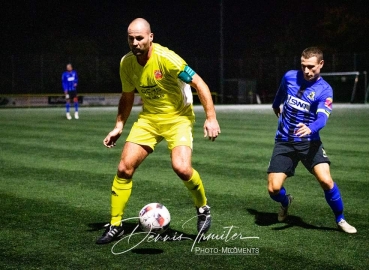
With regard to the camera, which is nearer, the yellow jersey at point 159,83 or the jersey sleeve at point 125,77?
the yellow jersey at point 159,83

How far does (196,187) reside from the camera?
20.2 ft

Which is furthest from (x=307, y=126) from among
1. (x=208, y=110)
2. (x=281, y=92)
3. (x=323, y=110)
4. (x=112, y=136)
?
(x=112, y=136)

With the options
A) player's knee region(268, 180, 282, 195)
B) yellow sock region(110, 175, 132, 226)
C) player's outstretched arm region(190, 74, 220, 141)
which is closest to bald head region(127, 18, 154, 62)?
player's outstretched arm region(190, 74, 220, 141)

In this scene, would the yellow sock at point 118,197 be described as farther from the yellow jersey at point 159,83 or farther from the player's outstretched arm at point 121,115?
the yellow jersey at point 159,83

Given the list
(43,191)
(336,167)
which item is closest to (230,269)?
(43,191)

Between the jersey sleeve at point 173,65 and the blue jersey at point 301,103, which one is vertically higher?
the jersey sleeve at point 173,65

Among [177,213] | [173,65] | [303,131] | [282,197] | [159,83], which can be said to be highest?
[173,65]

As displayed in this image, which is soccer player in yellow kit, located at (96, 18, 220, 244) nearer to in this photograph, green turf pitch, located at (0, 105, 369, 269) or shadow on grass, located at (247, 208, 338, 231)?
green turf pitch, located at (0, 105, 369, 269)

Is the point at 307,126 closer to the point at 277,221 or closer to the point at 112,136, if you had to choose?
the point at 277,221

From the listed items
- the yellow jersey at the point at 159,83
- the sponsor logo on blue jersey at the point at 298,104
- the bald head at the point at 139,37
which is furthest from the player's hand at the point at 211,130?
the sponsor logo on blue jersey at the point at 298,104

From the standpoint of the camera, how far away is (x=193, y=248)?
5.73m

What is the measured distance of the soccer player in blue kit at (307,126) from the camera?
6328mm

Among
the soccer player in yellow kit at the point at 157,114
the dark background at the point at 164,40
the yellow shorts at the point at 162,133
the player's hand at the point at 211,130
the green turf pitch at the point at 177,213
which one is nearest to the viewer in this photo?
the green turf pitch at the point at 177,213

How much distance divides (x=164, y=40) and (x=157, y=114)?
166 feet
